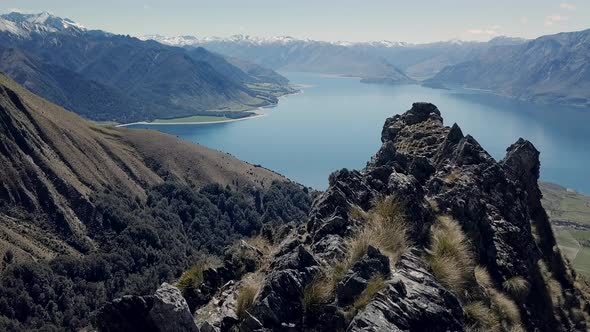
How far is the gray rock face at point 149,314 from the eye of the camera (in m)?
10.9

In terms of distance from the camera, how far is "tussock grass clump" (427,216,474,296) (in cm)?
1246

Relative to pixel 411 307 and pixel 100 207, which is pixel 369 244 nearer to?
pixel 411 307

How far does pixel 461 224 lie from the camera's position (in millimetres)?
17094

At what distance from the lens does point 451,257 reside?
1337 cm

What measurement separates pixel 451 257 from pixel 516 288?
3104mm

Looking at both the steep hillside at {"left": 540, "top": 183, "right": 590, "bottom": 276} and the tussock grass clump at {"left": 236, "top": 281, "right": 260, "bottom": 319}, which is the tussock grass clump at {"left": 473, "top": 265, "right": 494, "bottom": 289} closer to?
the tussock grass clump at {"left": 236, "top": 281, "right": 260, "bottom": 319}

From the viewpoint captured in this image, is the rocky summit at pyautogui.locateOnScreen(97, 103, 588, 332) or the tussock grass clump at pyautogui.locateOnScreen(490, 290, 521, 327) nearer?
the rocky summit at pyautogui.locateOnScreen(97, 103, 588, 332)

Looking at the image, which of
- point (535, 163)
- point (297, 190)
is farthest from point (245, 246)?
point (297, 190)

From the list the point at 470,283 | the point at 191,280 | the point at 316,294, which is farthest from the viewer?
the point at 191,280

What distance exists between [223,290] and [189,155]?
165 metres

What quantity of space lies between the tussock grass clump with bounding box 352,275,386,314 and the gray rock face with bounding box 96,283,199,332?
325cm

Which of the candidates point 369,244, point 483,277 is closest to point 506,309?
point 483,277

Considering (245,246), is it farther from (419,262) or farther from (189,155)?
(189,155)

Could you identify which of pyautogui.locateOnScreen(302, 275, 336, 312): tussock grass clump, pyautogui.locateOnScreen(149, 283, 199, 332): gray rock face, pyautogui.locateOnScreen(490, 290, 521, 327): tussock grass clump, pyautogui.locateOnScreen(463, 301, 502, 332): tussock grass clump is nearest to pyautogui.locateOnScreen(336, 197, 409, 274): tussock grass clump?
pyautogui.locateOnScreen(302, 275, 336, 312): tussock grass clump
